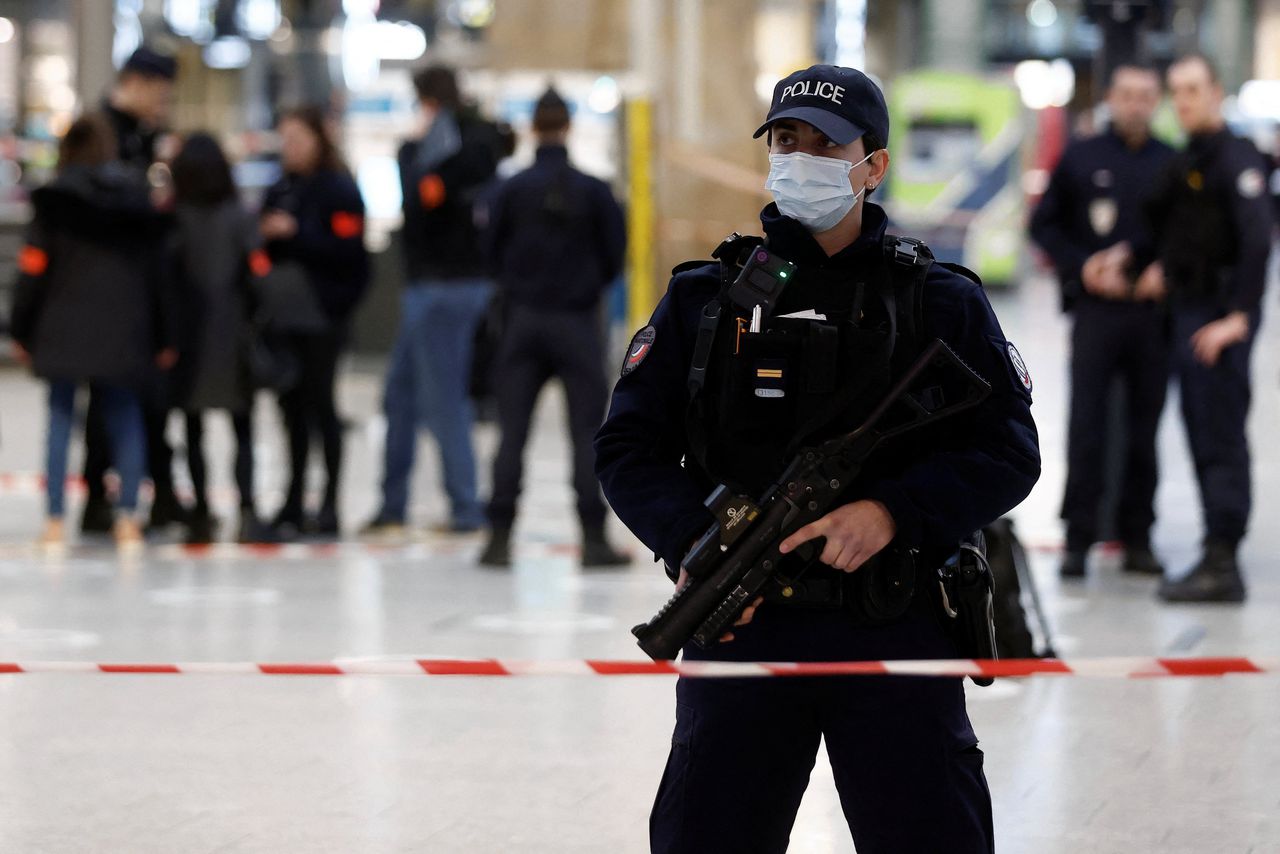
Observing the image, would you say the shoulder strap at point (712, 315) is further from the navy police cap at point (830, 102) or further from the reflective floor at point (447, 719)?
the reflective floor at point (447, 719)

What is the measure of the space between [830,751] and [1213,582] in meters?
4.75

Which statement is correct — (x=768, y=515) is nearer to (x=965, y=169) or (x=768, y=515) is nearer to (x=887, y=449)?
(x=887, y=449)

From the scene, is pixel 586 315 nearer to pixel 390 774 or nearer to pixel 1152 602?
pixel 1152 602

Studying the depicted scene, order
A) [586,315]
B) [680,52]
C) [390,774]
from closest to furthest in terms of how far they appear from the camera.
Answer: [390,774]
[586,315]
[680,52]

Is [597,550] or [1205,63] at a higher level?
[1205,63]

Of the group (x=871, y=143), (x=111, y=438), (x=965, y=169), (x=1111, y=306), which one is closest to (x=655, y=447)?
(x=871, y=143)

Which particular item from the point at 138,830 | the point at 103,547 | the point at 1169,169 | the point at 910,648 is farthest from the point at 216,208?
the point at 910,648

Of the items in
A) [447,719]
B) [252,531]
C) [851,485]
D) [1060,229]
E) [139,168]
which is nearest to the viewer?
[851,485]

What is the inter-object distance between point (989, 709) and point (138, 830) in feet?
8.48

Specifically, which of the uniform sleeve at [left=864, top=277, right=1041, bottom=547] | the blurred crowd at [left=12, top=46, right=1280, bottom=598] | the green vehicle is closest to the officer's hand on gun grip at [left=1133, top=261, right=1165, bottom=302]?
the blurred crowd at [left=12, top=46, right=1280, bottom=598]

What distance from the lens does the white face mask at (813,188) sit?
3.19m

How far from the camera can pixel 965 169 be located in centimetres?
2886

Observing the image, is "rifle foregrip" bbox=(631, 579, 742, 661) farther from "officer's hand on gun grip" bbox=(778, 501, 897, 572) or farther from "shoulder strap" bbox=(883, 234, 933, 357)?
"shoulder strap" bbox=(883, 234, 933, 357)

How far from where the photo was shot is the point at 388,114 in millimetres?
21984
